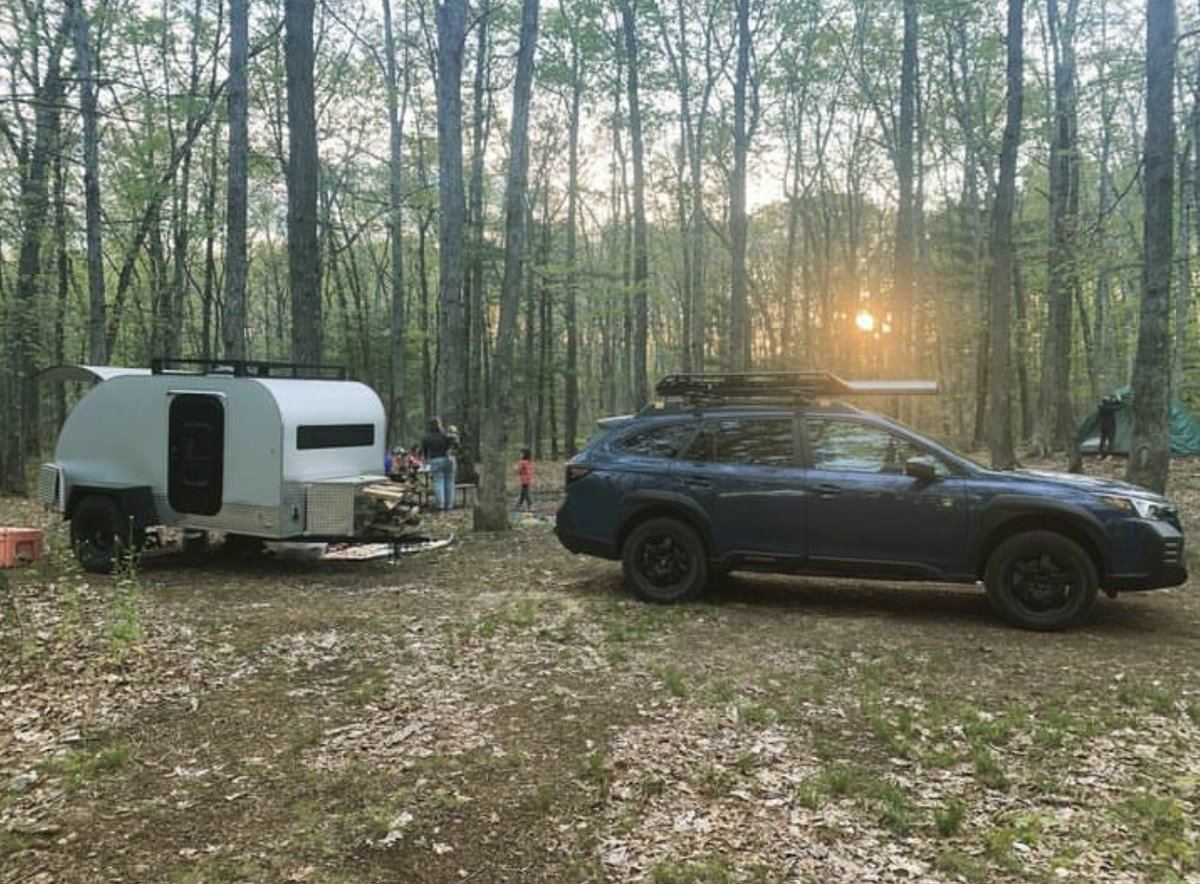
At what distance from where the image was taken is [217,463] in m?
8.83

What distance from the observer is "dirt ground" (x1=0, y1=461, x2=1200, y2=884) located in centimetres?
337

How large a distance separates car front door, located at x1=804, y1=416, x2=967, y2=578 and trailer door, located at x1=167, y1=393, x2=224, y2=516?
20.9 ft

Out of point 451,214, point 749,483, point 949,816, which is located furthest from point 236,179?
point 949,816

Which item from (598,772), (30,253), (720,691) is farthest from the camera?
(30,253)

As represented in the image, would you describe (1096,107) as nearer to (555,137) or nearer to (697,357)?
(697,357)

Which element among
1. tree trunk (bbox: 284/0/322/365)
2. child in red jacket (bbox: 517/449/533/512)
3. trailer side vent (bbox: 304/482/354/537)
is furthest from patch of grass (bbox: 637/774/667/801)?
child in red jacket (bbox: 517/449/533/512)

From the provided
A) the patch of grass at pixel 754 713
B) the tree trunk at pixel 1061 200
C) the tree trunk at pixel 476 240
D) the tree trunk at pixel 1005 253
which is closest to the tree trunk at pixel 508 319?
the tree trunk at pixel 476 240

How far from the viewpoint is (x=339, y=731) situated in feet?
15.1

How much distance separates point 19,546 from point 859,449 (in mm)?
9520

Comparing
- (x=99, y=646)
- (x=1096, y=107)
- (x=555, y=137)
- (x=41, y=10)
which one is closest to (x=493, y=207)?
(x=555, y=137)

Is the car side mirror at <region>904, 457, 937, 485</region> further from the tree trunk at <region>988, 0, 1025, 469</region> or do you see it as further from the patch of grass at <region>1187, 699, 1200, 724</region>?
the tree trunk at <region>988, 0, 1025, 469</region>

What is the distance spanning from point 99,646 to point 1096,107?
29.3 meters

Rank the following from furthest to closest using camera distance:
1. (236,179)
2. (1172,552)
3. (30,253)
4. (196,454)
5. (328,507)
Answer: (30,253) → (236,179) → (196,454) → (328,507) → (1172,552)

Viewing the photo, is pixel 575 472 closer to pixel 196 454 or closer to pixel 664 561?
pixel 664 561
